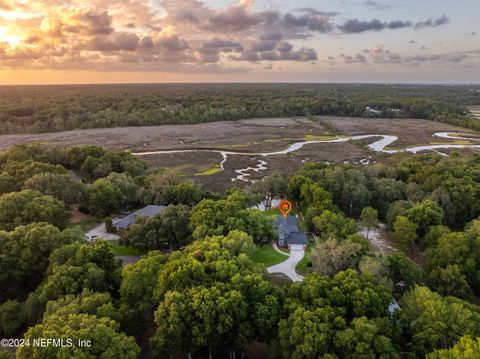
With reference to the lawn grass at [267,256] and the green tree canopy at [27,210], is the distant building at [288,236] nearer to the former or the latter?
the lawn grass at [267,256]

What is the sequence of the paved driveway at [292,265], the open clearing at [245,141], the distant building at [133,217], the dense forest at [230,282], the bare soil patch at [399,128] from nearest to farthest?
the dense forest at [230,282] → the paved driveway at [292,265] → the distant building at [133,217] → the open clearing at [245,141] → the bare soil patch at [399,128]

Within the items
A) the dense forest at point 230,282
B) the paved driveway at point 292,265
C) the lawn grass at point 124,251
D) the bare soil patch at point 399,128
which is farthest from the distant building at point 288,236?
the bare soil patch at point 399,128

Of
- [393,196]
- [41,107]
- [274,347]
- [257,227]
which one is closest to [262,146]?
[393,196]

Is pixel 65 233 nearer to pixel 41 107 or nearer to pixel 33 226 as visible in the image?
pixel 33 226

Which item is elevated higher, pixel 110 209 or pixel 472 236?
pixel 472 236

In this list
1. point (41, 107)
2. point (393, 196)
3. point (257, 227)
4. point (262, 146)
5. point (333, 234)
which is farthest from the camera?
point (41, 107)

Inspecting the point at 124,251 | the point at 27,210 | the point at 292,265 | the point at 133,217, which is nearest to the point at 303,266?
the point at 292,265
